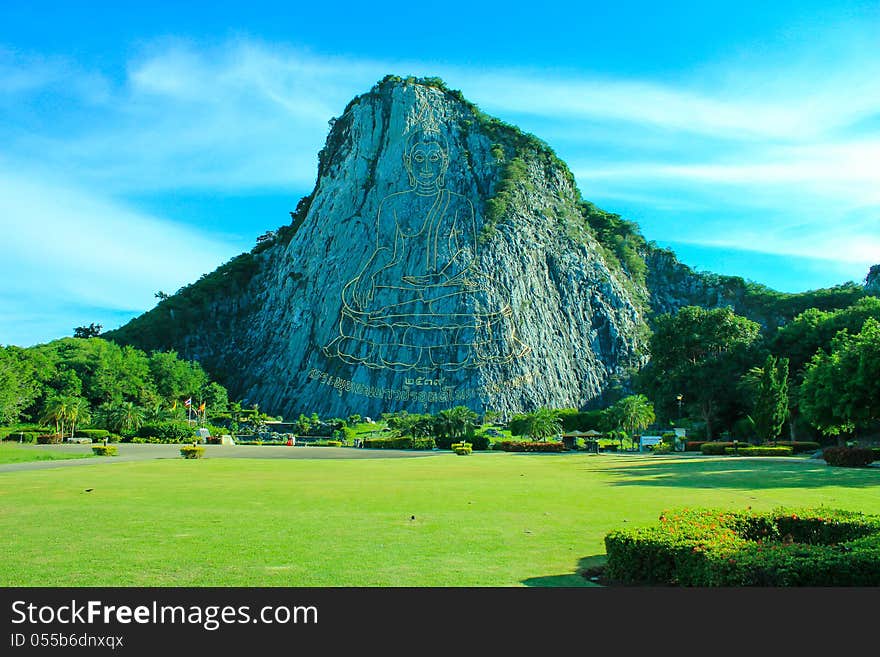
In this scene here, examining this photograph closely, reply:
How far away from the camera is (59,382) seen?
75.5 metres

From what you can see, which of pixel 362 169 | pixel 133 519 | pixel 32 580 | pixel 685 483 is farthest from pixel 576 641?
pixel 362 169

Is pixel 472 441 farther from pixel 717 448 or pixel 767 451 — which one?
pixel 767 451

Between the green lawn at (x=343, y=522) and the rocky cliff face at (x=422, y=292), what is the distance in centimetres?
6943

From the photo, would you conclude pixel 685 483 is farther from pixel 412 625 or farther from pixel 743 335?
pixel 743 335

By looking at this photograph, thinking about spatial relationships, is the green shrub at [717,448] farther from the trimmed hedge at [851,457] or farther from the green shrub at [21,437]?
the green shrub at [21,437]

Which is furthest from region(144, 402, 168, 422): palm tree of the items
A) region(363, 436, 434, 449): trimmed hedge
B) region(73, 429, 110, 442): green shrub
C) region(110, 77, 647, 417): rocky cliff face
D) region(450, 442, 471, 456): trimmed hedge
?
region(450, 442, 471, 456): trimmed hedge

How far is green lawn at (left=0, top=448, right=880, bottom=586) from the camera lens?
7.89 m

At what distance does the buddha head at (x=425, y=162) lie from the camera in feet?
342

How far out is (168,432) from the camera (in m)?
59.1

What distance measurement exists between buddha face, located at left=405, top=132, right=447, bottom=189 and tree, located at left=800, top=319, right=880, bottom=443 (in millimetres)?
78945

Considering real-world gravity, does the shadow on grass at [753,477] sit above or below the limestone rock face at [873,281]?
below

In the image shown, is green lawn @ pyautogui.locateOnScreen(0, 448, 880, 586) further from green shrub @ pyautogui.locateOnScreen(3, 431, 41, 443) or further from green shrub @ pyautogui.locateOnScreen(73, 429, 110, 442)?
green shrub @ pyautogui.locateOnScreen(3, 431, 41, 443)

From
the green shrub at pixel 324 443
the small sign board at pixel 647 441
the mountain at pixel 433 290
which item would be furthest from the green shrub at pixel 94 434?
the small sign board at pixel 647 441

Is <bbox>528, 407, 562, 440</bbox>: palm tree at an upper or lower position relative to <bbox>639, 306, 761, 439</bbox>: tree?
lower
